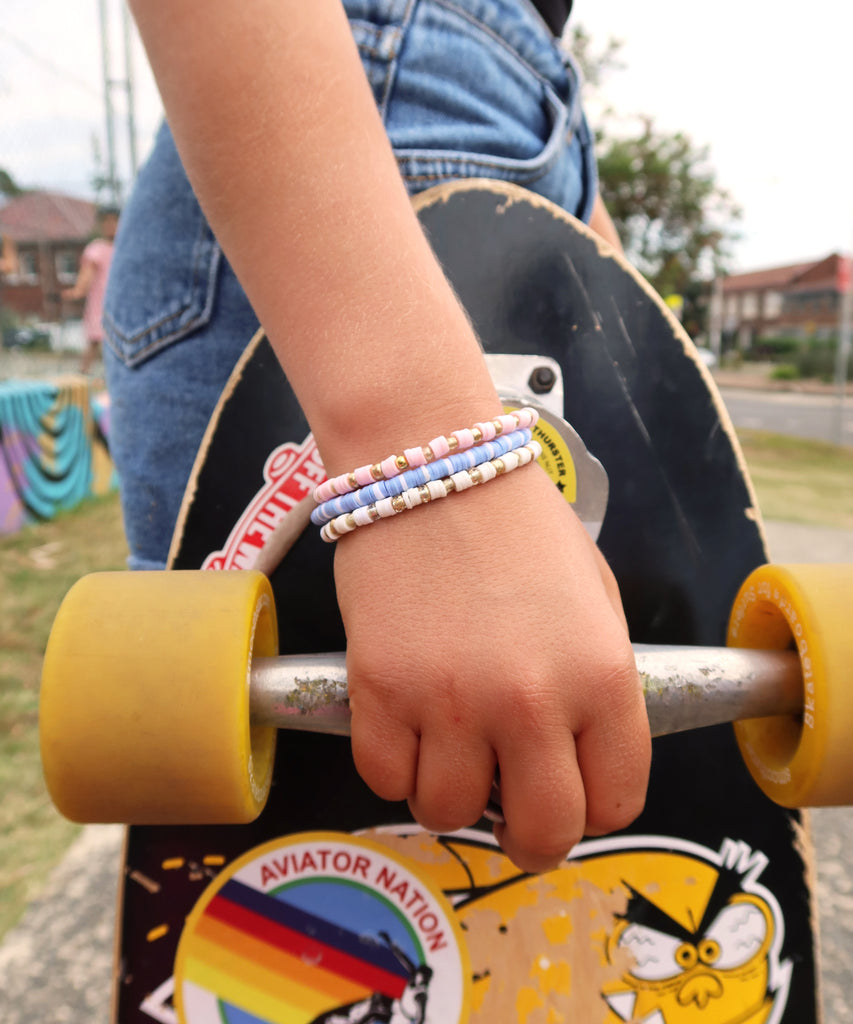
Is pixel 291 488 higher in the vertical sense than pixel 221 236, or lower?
lower

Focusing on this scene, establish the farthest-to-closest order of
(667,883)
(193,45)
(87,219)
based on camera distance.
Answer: (87,219)
(667,883)
(193,45)

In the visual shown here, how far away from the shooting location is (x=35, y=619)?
10.1 feet

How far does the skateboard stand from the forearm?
31cm

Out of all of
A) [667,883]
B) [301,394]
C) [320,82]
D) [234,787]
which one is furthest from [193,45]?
[667,883]

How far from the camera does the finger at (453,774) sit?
1.67 ft

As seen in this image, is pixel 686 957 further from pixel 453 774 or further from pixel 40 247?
pixel 40 247

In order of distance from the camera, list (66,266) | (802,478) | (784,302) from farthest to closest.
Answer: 1. (784,302)
2. (802,478)
3. (66,266)

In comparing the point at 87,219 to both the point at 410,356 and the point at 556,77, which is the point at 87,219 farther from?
the point at 410,356

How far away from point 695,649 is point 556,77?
2.52 ft

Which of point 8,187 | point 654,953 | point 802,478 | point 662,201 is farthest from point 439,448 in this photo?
point 662,201

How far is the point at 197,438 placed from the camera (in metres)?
0.96

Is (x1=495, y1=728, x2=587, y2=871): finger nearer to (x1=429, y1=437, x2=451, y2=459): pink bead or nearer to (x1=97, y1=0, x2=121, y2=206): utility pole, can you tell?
(x1=429, y1=437, x2=451, y2=459): pink bead

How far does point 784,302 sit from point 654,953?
5218 cm

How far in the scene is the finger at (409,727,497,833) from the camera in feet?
1.67
